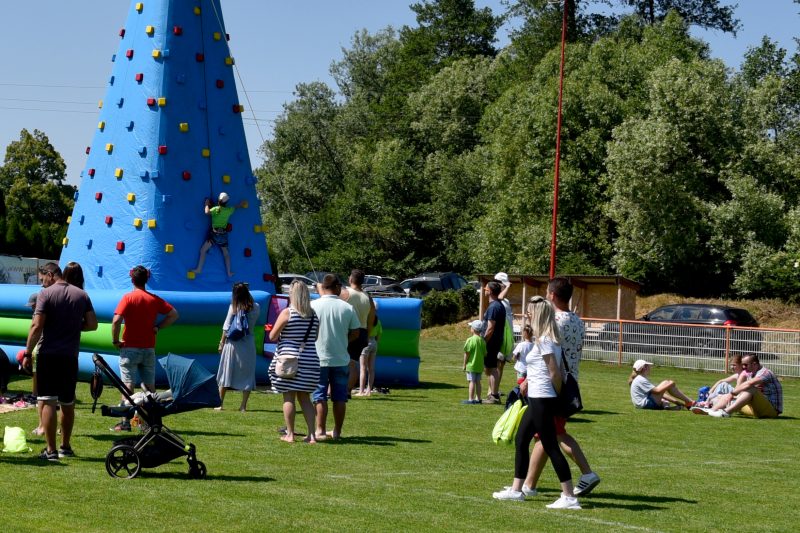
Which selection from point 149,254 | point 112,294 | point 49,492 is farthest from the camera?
point 149,254

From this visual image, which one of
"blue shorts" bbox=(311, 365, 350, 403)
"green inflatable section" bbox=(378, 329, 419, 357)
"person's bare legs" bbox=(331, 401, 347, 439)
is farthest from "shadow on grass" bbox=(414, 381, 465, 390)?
"blue shorts" bbox=(311, 365, 350, 403)

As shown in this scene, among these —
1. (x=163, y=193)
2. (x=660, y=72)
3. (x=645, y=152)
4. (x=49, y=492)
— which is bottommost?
(x=49, y=492)

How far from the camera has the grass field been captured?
27.7ft

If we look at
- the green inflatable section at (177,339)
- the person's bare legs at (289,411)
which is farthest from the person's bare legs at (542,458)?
the green inflatable section at (177,339)

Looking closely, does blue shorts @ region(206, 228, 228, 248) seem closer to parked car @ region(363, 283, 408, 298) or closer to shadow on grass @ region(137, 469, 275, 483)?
shadow on grass @ region(137, 469, 275, 483)

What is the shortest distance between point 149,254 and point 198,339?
2.14 meters

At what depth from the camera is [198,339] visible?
61.5 ft

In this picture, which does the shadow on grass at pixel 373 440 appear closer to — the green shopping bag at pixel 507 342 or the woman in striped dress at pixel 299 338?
the woman in striped dress at pixel 299 338

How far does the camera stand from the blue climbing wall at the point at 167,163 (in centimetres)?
2020

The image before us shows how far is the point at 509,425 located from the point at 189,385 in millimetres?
2882

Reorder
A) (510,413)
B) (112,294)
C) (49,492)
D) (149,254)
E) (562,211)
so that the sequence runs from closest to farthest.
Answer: (49,492), (510,413), (112,294), (149,254), (562,211)

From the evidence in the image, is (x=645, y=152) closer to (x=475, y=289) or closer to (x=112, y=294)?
(x=475, y=289)

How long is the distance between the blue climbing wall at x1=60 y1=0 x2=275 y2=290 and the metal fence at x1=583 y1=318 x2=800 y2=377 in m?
12.1

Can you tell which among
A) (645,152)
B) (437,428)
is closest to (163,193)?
(437,428)
